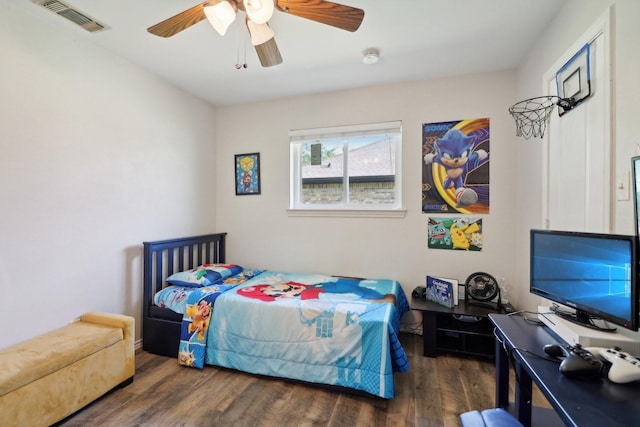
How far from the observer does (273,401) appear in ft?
6.12

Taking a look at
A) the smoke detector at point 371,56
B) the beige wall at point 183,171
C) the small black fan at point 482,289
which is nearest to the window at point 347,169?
the beige wall at point 183,171

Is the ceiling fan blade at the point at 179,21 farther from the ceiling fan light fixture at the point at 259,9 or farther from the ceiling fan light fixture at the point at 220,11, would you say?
the ceiling fan light fixture at the point at 259,9

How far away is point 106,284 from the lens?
2293 mm

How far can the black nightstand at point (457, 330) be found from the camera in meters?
2.34

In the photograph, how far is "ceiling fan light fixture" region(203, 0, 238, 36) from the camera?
1402mm

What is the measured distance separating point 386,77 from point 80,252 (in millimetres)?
2992

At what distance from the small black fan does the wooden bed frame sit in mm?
2562

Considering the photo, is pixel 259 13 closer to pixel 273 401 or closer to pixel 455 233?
pixel 273 401

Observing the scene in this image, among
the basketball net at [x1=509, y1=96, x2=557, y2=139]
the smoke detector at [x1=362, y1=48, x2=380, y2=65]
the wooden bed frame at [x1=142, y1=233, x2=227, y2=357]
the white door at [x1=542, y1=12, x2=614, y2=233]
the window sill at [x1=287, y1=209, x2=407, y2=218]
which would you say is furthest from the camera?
the window sill at [x1=287, y1=209, x2=407, y2=218]

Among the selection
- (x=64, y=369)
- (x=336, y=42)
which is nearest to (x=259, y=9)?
(x=336, y=42)

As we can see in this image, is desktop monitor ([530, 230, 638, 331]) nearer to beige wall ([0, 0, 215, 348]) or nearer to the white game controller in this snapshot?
the white game controller

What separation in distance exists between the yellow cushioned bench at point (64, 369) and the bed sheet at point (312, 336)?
0.61 meters

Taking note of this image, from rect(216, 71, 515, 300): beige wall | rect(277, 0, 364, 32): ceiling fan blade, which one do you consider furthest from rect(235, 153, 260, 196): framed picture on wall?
rect(277, 0, 364, 32): ceiling fan blade

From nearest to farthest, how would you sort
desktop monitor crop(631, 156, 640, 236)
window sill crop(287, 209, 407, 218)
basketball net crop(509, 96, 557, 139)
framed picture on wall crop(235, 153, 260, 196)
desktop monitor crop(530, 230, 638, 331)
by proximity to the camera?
desktop monitor crop(530, 230, 638, 331), desktop monitor crop(631, 156, 640, 236), basketball net crop(509, 96, 557, 139), window sill crop(287, 209, 407, 218), framed picture on wall crop(235, 153, 260, 196)
